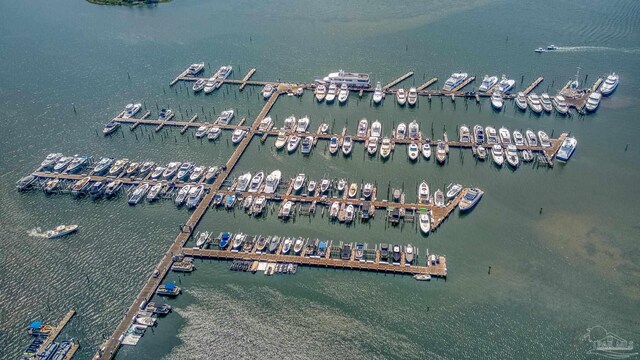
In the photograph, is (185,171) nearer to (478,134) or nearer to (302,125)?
(302,125)

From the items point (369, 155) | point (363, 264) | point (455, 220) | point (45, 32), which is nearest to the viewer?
point (363, 264)

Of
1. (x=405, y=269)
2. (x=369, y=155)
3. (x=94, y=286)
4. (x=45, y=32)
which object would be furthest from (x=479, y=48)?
(x=45, y=32)

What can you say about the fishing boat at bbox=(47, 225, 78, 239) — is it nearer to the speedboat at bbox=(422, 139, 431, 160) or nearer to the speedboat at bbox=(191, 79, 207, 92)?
the speedboat at bbox=(191, 79, 207, 92)

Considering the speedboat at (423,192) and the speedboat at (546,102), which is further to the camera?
the speedboat at (546,102)

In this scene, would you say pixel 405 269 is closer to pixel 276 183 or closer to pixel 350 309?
pixel 350 309

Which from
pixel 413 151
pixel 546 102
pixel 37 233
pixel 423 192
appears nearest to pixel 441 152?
pixel 413 151

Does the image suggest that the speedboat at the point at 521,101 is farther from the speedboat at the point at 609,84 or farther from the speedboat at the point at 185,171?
the speedboat at the point at 185,171

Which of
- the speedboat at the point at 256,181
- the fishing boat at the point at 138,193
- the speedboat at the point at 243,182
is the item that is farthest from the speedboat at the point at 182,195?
the speedboat at the point at 256,181
